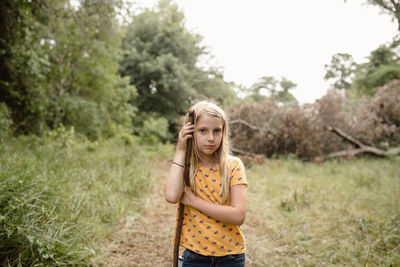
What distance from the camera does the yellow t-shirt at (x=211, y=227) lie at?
1547mm

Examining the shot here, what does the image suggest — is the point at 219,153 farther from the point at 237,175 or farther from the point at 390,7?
the point at 390,7

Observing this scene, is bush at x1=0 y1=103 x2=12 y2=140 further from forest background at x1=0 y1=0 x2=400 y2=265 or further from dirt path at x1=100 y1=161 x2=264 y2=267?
dirt path at x1=100 y1=161 x2=264 y2=267

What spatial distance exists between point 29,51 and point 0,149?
2404 mm

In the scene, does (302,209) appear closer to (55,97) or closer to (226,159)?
(226,159)

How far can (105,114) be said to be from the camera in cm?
1127

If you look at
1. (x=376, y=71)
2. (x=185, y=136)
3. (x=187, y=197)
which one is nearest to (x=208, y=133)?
(x=185, y=136)

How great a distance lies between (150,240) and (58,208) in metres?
1.24

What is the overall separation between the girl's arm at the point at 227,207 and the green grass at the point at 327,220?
5.98 feet

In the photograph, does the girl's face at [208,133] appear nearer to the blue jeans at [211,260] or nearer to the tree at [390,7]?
the blue jeans at [211,260]

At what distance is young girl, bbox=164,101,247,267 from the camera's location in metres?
1.54

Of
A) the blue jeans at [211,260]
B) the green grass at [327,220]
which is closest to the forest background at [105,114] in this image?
the blue jeans at [211,260]

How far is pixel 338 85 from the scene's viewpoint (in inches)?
563

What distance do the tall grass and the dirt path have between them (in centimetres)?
19

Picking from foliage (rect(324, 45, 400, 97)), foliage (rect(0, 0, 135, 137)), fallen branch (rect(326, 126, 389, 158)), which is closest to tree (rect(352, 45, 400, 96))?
foliage (rect(324, 45, 400, 97))
